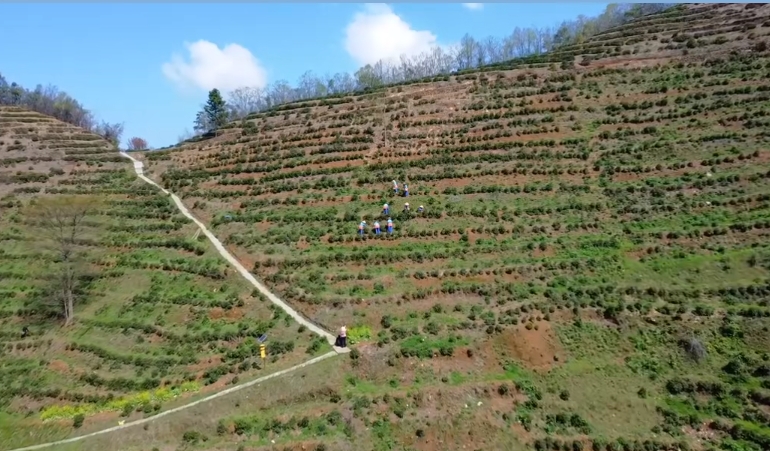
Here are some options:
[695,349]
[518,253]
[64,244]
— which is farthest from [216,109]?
[695,349]

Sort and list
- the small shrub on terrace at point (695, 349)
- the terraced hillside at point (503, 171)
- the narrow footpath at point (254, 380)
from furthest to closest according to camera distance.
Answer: the terraced hillside at point (503, 171) → the small shrub on terrace at point (695, 349) → the narrow footpath at point (254, 380)

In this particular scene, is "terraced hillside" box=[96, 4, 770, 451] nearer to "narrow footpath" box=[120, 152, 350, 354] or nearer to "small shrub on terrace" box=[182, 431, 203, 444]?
"small shrub on terrace" box=[182, 431, 203, 444]

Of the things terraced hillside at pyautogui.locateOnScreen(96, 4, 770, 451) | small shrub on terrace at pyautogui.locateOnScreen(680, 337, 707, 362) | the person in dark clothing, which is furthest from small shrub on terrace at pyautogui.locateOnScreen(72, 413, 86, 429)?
small shrub on terrace at pyautogui.locateOnScreen(680, 337, 707, 362)

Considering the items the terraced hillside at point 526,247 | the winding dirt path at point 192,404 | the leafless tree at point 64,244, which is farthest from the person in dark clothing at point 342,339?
the leafless tree at point 64,244

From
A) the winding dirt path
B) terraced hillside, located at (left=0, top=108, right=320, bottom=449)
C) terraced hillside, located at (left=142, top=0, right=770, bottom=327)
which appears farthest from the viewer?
terraced hillside, located at (left=142, top=0, right=770, bottom=327)

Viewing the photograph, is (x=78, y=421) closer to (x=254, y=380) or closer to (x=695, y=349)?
(x=254, y=380)

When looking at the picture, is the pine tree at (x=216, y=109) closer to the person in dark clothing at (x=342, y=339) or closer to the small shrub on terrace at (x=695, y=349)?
the person in dark clothing at (x=342, y=339)
